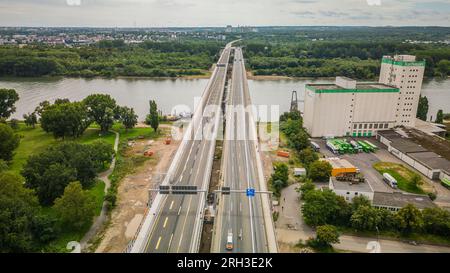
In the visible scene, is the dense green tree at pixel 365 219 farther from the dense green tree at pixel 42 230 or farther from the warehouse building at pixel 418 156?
the dense green tree at pixel 42 230

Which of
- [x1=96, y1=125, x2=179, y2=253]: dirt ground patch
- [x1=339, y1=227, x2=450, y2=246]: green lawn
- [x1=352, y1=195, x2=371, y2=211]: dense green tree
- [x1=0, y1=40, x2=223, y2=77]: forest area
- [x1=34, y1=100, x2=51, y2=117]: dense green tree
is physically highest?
[x1=0, y1=40, x2=223, y2=77]: forest area

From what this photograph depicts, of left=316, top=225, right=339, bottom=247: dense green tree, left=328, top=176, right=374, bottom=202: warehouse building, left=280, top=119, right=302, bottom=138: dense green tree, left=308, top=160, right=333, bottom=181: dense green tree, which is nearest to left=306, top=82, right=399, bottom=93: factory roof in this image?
left=280, top=119, right=302, bottom=138: dense green tree

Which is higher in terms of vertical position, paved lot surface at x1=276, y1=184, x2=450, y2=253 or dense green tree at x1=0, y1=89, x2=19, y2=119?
dense green tree at x1=0, y1=89, x2=19, y2=119

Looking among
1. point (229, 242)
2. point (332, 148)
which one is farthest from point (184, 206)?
point (332, 148)

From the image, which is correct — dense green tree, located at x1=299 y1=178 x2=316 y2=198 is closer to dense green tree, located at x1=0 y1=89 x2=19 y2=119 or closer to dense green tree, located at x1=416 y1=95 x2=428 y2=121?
dense green tree, located at x1=416 y1=95 x2=428 y2=121

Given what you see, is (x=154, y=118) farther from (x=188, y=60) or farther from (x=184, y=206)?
(x=188, y=60)

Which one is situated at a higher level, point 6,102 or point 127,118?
point 6,102

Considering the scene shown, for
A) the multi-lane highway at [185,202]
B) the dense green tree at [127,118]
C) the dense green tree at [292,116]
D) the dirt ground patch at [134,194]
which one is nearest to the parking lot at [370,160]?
the dense green tree at [292,116]

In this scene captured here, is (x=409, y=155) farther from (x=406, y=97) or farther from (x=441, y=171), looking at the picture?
(x=406, y=97)
